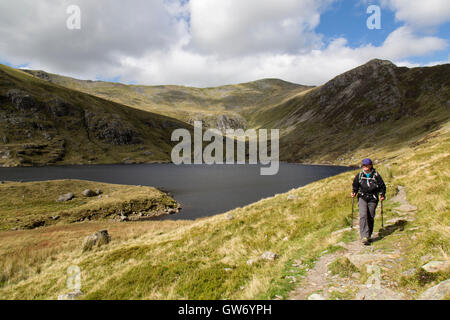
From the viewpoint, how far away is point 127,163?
181 m

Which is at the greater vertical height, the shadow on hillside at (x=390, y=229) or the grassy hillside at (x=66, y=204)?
the shadow on hillside at (x=390, y=229)

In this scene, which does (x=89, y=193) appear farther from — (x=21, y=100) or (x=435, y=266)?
(x=21, y=100)

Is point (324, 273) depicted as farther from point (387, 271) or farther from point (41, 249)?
point (41, 249)

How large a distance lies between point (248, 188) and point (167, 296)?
6752 centimetres

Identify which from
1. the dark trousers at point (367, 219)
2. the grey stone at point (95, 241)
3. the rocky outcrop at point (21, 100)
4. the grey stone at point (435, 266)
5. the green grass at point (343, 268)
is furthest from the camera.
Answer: the rocky outcrop at point (21, 100)

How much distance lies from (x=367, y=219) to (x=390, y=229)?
64.8 inches

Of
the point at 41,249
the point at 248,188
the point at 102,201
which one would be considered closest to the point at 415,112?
the point at 248,188

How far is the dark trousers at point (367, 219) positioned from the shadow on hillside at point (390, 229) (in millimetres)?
530

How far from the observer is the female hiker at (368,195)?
31.3ft

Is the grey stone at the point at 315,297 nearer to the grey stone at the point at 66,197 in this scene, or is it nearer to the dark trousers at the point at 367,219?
the dark trousers at the point at 367,219

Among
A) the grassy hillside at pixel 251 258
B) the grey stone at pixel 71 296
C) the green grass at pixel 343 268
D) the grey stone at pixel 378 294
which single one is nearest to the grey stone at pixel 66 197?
the grassy hillside at pixel 251 258

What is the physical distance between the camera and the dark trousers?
947 cm

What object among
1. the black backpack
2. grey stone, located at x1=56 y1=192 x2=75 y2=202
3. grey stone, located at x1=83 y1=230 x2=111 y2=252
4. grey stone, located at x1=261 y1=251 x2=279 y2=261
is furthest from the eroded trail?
grey stone, located at x1=56 y1=192 x2=75 y2=202
